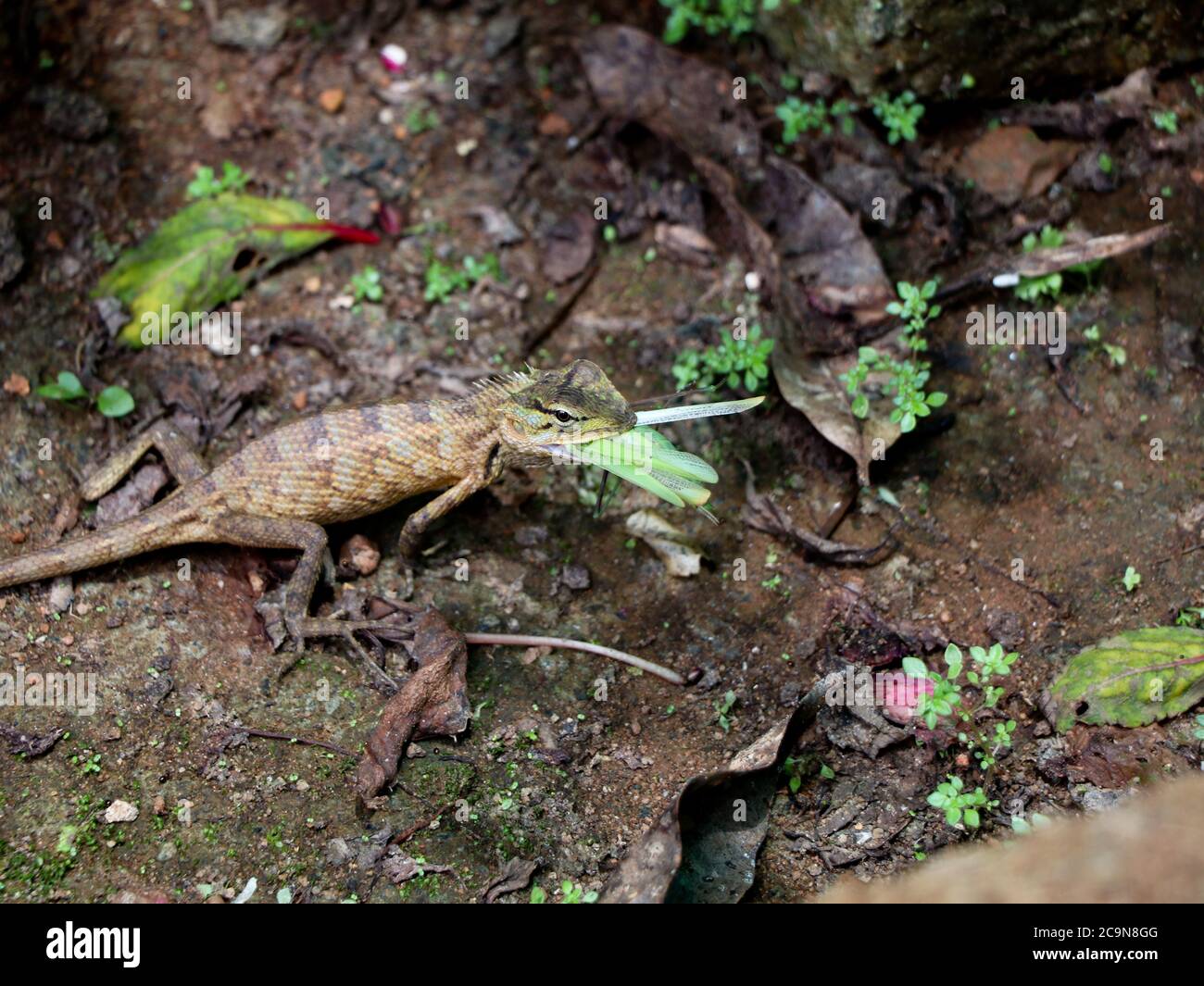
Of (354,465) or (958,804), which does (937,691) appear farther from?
(354,465)

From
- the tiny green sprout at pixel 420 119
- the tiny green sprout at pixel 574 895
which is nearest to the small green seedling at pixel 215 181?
the tiny green sprout at pixel 420 119

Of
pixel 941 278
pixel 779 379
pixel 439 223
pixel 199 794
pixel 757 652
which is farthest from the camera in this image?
pixel 439 223

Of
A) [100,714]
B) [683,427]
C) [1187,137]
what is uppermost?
[1187,137]

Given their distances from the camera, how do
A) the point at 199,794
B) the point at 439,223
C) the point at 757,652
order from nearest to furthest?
the point at 199,794 → the point at 757,652 → the point at 439,223

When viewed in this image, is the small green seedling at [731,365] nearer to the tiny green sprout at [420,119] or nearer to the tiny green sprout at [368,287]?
the tiny green sprout at [368,287]

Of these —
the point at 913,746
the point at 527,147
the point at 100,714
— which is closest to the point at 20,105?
the point at 527,147

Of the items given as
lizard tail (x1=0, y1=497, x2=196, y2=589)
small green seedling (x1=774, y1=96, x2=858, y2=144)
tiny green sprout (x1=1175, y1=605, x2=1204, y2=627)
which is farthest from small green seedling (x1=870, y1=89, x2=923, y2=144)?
lizard tail (x1=0, y1=497, x2=196, y2=589)

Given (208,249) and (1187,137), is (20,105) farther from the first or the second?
(1187,137)
